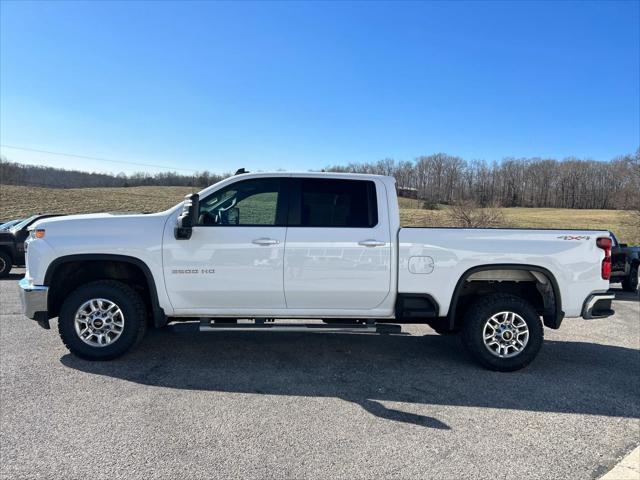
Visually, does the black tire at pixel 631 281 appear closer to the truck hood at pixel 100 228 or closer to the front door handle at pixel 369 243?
the front door handle at pixel 369 243

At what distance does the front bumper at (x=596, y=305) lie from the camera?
490 centimetres

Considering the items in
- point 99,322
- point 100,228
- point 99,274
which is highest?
point 100,228

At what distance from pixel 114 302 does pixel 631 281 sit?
40.4ft

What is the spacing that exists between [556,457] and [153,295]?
12.8 feet

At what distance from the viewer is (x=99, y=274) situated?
5.22 m

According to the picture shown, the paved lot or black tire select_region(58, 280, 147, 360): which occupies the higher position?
black tire select_region(58, 280, 147, 360)

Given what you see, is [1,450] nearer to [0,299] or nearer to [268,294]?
[268,294]

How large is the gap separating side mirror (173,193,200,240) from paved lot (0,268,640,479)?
141 cm

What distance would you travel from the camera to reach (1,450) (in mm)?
3182

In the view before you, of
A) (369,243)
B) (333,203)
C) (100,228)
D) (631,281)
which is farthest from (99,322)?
(631,281)

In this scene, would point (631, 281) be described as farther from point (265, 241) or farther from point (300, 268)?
point (265, 241)

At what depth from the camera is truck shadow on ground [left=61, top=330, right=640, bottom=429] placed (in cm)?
425

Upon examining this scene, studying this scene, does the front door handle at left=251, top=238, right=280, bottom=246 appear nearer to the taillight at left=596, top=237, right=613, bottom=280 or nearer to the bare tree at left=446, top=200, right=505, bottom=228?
the taillight at left=596, top=237, right=613, bottom=280

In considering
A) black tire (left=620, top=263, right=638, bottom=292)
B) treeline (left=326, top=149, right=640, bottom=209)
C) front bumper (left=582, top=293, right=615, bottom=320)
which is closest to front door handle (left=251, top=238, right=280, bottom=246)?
front bumper (left=582, top=293, right=615, bottom=320)
